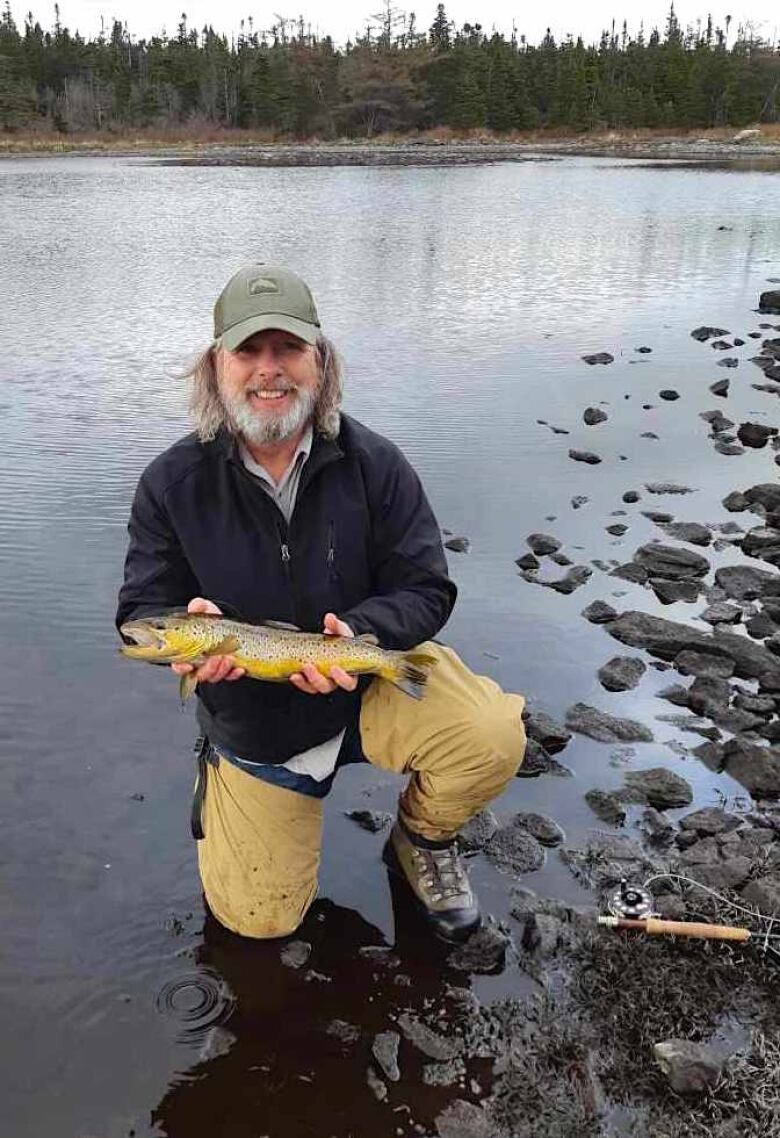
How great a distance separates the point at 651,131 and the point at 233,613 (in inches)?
4701

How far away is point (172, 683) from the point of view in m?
7.04

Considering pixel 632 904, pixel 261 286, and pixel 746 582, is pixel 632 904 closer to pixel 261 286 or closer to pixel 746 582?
pixel 261 286

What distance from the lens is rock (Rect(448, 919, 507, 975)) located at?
4.57 meters

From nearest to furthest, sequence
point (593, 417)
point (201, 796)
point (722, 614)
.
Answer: point (201, 796) → point (722, 614) → point (593, 417)

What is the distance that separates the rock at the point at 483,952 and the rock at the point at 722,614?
3.94 metres

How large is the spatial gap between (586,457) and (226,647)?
857 centimetres

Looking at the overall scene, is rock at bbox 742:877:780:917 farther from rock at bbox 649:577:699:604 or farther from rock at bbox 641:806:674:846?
rock at bbox 649:577:699:604

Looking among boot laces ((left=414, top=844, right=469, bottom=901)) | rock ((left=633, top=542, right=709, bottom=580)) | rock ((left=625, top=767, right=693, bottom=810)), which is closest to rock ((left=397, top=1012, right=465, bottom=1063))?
boot laces ((left=414, top=844, right=469, bottom=901))

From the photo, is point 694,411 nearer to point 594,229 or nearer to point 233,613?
point 233,613

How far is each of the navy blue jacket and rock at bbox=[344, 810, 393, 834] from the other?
3.57 ft

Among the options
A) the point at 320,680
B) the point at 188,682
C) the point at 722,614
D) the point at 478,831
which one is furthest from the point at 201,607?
the point at 722,614

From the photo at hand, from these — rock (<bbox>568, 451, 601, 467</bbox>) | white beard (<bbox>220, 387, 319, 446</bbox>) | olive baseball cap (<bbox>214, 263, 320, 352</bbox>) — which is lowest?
rock (<bbox>568, 451, 601, 467</bbox>)

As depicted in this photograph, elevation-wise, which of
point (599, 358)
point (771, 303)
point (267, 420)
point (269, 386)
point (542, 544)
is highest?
point (269, 386)

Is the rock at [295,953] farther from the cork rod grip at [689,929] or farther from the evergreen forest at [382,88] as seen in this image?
the evergreen forest at [382,88]
